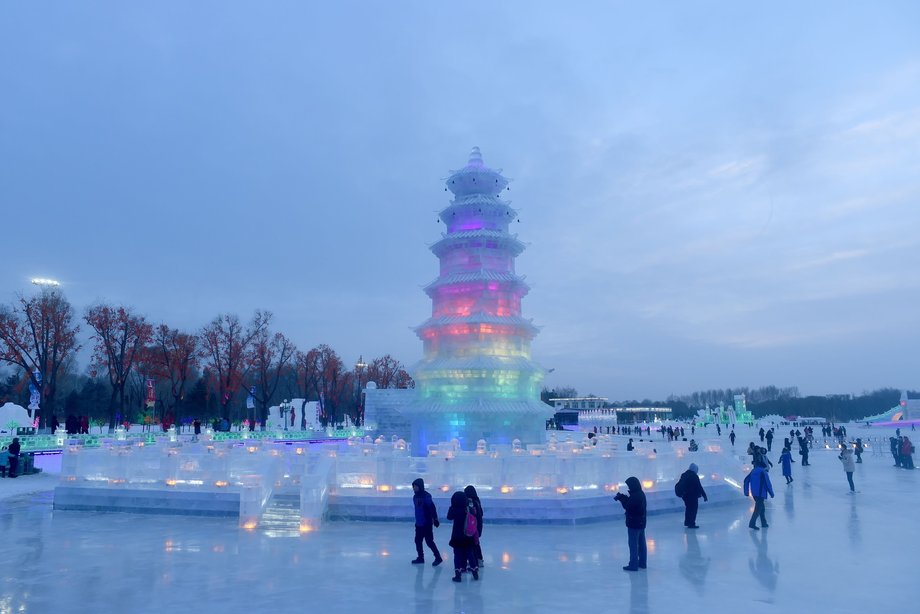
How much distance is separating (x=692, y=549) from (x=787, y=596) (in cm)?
350

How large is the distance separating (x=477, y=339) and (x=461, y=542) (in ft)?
64.7

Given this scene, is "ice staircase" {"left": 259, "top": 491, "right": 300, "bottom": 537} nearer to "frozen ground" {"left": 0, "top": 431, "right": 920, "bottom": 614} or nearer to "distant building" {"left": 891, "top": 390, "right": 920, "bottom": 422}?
"frozen ground" {"left": 0, "top": 431, "right": 920, "bottom": 614}

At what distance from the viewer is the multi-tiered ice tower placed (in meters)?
29.4

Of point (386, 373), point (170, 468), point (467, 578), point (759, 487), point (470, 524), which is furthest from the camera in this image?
point (386, 373)

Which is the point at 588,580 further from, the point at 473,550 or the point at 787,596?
the point at 787,596

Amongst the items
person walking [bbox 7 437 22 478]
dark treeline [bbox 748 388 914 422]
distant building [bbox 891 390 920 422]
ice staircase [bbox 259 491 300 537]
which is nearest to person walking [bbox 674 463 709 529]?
ice staircase [bbox 259 491 300 537]

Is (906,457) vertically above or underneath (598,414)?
above

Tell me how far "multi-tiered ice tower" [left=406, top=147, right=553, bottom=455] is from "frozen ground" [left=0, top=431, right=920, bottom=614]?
1297 cm

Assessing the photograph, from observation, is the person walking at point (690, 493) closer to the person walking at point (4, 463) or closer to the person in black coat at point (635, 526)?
the person in black coat at point (635, 526)

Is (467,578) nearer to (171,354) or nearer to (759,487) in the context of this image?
(759,487)

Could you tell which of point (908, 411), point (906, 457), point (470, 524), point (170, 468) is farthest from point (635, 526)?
point (908, 411)

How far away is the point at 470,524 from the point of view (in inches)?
409

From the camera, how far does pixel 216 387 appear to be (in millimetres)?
61656

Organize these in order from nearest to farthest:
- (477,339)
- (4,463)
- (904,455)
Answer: (4,463), (904,455), (477,339)
